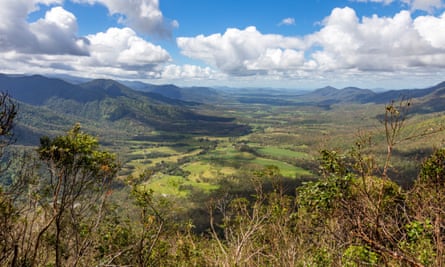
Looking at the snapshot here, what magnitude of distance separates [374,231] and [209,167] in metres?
148

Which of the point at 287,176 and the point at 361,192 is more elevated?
the point at 361,192

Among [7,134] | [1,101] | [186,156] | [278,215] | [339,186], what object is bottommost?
[186,156]

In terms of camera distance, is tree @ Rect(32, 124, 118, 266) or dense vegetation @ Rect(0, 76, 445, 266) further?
tree @ Rect(32, 124, 118, 266)

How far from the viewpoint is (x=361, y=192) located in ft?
20.0

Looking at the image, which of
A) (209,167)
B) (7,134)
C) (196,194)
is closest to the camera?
(7,134)

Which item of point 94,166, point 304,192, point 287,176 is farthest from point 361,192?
point 287,176

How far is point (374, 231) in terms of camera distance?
17.3 ft

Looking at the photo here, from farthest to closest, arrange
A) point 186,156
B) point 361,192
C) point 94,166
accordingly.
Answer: point 186,156 < point 94,166 < point 361,192

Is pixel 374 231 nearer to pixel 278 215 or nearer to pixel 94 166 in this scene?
pixel 94 166

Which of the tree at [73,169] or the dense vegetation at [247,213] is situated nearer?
the dense vegetation at [247,213]

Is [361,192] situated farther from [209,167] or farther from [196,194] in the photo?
[209,167]

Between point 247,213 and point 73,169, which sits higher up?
point 73,169

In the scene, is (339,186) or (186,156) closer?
(339,186)

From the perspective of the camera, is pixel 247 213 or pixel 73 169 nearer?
pixel 73 169
